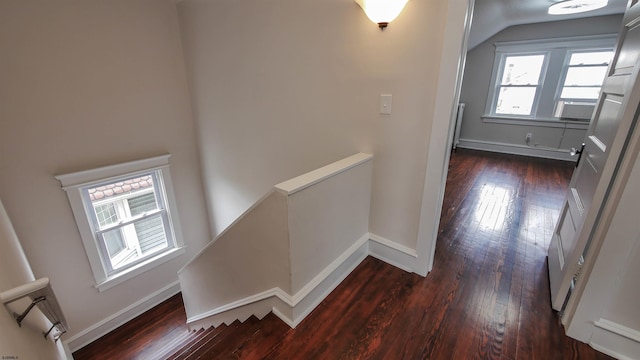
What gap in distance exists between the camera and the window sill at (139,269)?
9.41 ft

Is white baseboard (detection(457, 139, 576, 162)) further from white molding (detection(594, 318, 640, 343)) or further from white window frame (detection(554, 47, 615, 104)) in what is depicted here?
white molding (detection(594, 318, 640, 343))

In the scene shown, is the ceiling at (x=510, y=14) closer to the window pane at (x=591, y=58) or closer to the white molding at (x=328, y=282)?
the window pane at (x=591, y=58)

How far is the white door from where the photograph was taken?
47.4 inches

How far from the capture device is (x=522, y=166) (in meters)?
4.43

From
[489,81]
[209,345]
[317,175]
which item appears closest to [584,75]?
[489,81]

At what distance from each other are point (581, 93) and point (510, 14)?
196 centimetres

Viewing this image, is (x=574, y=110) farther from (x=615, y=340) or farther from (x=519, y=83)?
(x=615, y=340)

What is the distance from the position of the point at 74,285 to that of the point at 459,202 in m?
4.22

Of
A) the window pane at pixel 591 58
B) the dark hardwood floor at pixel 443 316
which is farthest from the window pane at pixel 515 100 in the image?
the dark hardwood floor at pixel 443 316

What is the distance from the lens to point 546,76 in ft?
15.5

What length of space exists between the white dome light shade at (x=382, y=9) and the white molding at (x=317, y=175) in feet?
2.72

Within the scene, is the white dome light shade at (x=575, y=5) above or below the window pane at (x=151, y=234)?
above

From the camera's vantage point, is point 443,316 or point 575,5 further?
point 575,5

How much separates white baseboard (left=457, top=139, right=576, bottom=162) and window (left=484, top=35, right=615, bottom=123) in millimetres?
544
